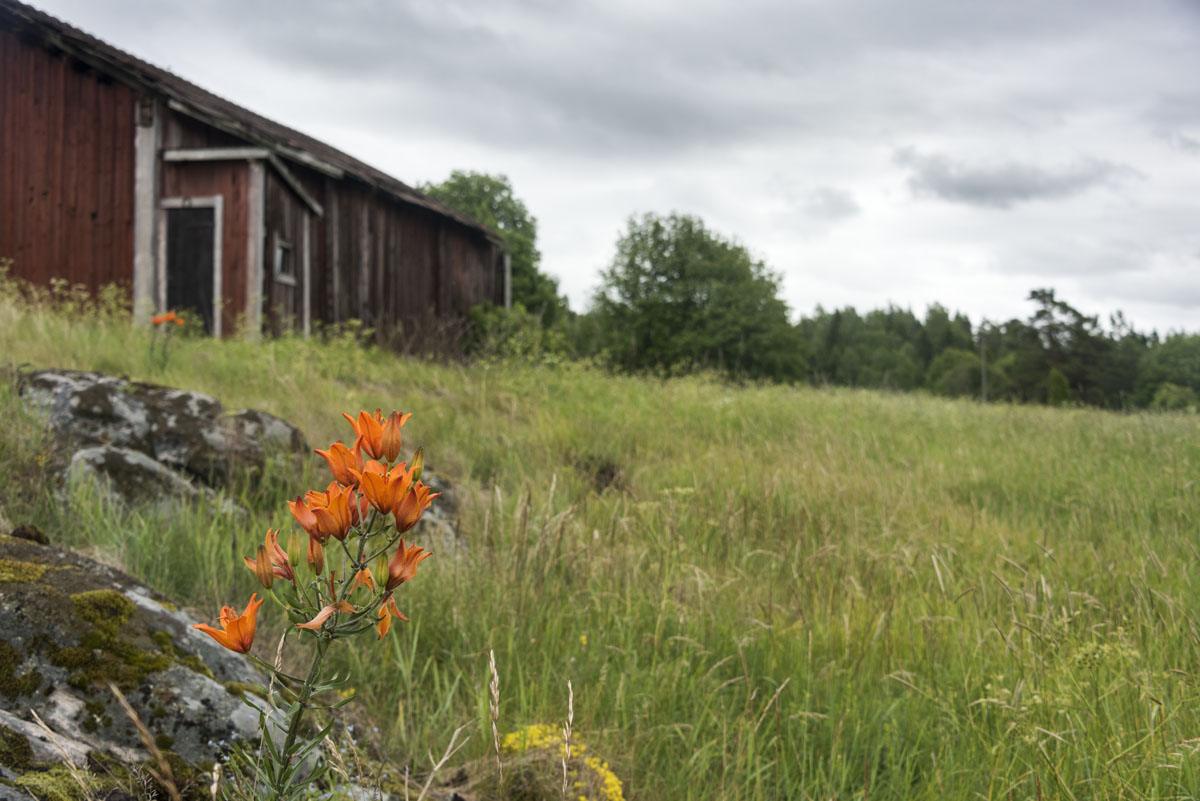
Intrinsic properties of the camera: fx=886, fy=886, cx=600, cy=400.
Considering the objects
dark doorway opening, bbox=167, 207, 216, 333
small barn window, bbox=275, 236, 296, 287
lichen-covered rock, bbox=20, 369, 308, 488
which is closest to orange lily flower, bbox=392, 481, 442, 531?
lichen-covered rock, bbox=20, 369, 308, 488

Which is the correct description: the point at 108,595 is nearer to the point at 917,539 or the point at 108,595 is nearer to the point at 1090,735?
the point at 1090,735

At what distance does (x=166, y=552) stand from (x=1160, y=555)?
168 inches

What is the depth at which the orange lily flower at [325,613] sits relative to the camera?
1.01 metres

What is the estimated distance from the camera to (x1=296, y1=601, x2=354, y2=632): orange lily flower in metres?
1.01

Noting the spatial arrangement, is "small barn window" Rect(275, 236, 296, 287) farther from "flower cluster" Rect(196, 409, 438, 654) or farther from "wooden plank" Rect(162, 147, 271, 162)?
"flower cluster" Rect(196, 409, 438, 654)

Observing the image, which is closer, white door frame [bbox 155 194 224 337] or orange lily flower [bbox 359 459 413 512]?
orange lily flower [bbox 359 459 413 512]

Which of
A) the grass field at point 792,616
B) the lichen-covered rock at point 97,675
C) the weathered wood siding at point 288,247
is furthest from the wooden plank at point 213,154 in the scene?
the lichen-covered rock at point 97,675

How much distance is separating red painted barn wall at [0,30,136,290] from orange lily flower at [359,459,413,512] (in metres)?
13.4

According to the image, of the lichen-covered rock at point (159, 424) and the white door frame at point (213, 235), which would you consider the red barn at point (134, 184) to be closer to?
the white door frame at point (213, 235)

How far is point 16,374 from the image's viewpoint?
4.79m

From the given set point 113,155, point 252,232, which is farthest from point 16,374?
point 113,155

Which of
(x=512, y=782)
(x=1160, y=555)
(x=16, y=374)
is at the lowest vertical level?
(x=512, y=782)

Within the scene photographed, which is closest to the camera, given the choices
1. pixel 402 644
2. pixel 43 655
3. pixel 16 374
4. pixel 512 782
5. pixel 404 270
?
pixel 43 655

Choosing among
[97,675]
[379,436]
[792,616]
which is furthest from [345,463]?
[792,616]
